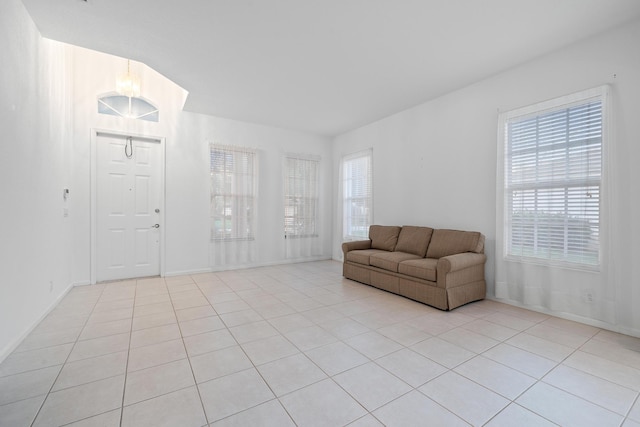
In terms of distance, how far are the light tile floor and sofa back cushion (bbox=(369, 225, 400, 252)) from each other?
1.35 meters

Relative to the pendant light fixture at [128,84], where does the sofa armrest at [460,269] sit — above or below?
below

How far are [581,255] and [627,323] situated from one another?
66 cm

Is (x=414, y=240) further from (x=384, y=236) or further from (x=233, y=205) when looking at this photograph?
(x=233, y=205)

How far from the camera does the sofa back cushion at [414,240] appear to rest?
408cm

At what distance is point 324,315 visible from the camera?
301 cm

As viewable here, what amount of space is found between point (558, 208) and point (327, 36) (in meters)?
3.00

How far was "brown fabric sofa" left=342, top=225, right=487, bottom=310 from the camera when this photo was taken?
319cm

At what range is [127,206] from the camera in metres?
4.39

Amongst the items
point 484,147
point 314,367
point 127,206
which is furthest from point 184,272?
point 484,147

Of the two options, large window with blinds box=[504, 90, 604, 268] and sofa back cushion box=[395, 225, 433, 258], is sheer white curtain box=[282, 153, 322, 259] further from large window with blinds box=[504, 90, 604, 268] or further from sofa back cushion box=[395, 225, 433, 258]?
large window with blinds box=[504, 90, 604, 268]

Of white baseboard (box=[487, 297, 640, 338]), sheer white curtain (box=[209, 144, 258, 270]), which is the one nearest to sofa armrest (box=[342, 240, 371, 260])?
sheer white curtain (box=[209, 144, 258, 270])

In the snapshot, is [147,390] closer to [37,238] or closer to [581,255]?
[37,238]

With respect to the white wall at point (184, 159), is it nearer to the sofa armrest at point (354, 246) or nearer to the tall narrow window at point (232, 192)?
the tall narrow window at point (232, 192)

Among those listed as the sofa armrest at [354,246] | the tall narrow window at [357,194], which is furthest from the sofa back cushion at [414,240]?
the tall narrow window at [357,194]
